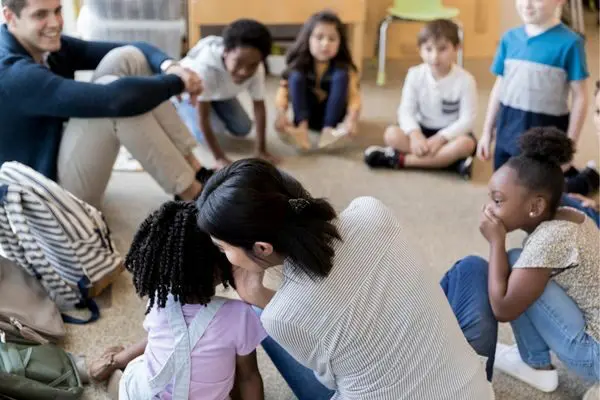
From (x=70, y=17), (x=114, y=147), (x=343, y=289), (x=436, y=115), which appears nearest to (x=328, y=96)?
(x=436, y=115)

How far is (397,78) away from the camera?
3.66 metres

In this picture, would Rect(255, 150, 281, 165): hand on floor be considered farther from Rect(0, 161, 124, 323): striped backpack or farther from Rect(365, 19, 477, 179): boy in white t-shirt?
Rect(0, 161, 124, 323): striped backpack

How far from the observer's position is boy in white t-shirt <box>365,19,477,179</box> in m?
2.68

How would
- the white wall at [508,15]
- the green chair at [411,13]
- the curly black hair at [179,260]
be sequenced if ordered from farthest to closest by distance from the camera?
the white wall at [508,15]
the green chair at [411,13]
the curly black hair at [179,260]

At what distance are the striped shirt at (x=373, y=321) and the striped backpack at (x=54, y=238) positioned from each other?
2.89 feet

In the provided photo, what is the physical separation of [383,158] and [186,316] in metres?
1.53

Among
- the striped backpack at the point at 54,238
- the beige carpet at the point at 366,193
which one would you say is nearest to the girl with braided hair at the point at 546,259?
the beige carpet at the point at 366,193

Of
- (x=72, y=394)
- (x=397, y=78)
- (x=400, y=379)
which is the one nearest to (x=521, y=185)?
(x=400, y=379)

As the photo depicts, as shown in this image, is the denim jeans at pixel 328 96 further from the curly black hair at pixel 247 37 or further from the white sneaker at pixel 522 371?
the white sneaker at pixel 522 371

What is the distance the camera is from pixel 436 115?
2.76m

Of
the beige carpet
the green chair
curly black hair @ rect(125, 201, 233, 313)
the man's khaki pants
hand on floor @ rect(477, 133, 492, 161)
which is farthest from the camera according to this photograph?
the green chair

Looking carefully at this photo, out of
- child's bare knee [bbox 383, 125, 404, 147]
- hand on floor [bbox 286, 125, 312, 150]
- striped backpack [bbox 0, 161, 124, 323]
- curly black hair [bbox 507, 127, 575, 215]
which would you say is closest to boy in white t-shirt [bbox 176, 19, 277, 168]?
hand on floor [bbox 286, 125, 312, 150]

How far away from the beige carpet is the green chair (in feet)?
1.30

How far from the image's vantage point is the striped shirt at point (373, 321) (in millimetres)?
1089
